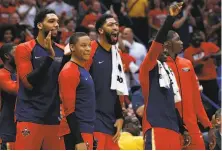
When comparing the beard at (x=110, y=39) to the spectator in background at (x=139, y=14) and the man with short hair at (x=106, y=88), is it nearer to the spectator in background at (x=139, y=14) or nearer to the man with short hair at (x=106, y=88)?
the man with short hair at (x=106, y=88)

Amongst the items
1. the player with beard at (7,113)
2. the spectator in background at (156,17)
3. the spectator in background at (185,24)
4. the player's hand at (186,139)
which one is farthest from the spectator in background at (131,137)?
the spectator in background at (185,24)

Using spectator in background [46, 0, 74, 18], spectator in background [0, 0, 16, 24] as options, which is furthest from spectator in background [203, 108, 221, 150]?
spectator in background [46, 0, 74, 18]

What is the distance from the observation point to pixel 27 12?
1697 centimetres

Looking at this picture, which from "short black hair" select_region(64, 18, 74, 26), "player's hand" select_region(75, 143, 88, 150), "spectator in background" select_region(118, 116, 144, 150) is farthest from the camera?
"short black hair" select_region(64, 18, 74, 26)

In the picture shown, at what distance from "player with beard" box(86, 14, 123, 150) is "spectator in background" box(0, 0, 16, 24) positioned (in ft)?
25.0

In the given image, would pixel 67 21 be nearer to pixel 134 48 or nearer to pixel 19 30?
pixel 19 30

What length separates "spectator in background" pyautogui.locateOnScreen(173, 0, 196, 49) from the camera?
1789cm

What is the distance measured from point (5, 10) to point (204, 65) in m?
4.44

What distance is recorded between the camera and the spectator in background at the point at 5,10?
16.3 meters

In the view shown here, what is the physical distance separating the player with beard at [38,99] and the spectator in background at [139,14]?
9.57 metres

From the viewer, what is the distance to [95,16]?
17.3m

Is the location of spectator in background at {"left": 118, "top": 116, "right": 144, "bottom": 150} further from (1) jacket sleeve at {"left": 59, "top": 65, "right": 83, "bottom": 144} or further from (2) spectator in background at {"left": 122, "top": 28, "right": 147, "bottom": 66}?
(2) spectator in background at {"left": 122, "top": 28, "right": 147, "bottom": 66}

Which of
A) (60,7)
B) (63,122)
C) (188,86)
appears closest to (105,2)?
(60,7)

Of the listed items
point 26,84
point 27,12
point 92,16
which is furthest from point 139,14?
point 26,84
